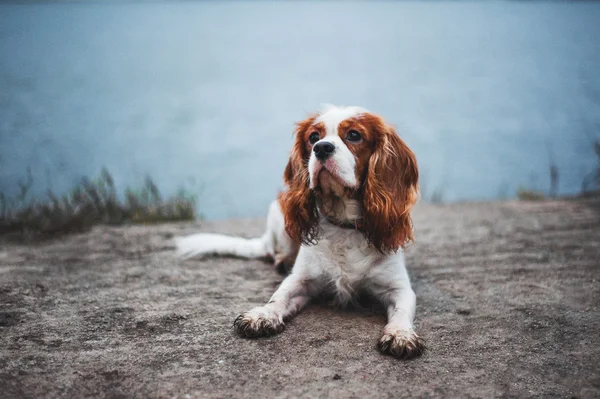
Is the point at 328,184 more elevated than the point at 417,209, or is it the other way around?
the point at 328,184

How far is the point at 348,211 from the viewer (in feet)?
8.92

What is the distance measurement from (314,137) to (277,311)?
955 mm

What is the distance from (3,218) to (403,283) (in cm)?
414

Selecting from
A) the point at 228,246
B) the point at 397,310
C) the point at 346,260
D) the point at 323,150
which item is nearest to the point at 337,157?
the point at 323,150

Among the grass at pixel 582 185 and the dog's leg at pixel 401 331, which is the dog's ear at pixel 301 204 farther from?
the grass at pixel 582 185

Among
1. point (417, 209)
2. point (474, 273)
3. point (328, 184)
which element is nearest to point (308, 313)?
point (328, 184)

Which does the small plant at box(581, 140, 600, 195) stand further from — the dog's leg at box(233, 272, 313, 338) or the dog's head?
the dog's leg at box(233, 272, 313, 338)

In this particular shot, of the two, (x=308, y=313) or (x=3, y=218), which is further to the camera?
(x=3, y=218)

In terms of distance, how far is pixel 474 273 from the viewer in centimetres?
349

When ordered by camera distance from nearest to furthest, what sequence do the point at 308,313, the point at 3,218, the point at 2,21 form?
the point at 308,313 → the point at 3,218 → the point at 2,21

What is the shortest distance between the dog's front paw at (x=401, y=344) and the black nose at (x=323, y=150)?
2.93 feet

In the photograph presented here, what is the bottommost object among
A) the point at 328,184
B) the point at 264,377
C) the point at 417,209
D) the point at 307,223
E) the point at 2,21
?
the point at 417,209

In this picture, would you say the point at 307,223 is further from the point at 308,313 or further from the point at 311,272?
the point at 308,313

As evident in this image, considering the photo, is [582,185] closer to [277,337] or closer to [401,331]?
[401,331]
